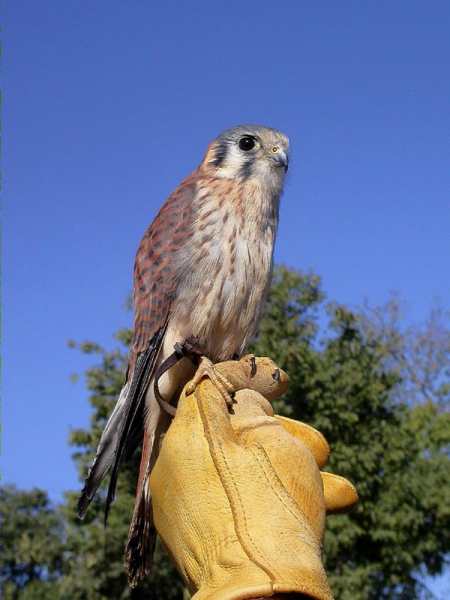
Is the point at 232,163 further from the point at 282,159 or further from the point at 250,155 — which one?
the point at 282,159

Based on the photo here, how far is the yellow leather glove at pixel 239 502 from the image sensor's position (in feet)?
5.45

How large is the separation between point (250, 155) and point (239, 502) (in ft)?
7.31

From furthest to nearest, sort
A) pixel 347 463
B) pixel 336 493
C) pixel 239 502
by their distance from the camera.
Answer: pixel 347 463 < pixel 336 493 < pixel 239 502

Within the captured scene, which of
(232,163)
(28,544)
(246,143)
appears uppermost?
(246,143)

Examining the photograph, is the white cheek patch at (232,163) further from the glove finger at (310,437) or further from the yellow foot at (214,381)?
the glove finger at (310,437)

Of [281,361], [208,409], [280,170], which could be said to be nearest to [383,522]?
[281,361]

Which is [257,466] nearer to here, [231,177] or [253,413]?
[253,413]

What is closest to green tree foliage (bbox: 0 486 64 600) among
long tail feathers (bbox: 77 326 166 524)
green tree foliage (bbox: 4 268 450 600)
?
green tree foliage (bbox: 4 268 450 600)

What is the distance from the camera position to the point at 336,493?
2.33m

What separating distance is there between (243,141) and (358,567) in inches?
476

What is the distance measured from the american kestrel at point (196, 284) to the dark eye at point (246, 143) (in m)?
0.03

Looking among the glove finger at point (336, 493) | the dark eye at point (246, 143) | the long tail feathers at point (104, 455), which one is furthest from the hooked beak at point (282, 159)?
the glove finger at point (336, 493)

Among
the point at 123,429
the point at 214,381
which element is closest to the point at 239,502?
the point at 214,381

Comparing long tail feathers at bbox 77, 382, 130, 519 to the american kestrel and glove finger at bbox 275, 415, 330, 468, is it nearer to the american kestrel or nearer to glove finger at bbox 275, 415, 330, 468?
the american kestrel
